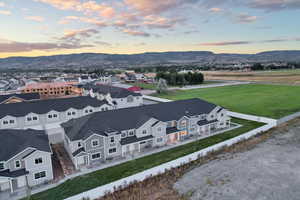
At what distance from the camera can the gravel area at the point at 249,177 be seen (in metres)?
14.5

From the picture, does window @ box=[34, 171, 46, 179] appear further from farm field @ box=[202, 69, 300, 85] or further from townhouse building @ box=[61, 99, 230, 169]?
farm field @ box=[202, 69, 300, 85]

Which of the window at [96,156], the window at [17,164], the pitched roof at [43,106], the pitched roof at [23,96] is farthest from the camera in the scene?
the pitched roof at [23,96]

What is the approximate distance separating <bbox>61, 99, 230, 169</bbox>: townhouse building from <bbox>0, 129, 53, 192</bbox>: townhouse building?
10.1ft

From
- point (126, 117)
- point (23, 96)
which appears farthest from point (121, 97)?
point (23, 96)

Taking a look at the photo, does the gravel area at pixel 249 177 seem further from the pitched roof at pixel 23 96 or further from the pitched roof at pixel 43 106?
the pitched roof at pixel 23 96

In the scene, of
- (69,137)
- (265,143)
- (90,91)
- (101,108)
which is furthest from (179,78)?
(69,137)

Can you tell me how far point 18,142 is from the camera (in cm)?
1809

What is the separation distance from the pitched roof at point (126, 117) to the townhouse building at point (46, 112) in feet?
24.6

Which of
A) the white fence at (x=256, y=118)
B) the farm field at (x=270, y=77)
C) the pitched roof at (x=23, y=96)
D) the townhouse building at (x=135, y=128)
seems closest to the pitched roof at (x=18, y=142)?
the townhouse building at (x=135, y=128)

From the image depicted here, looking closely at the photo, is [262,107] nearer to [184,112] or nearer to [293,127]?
[293,127]

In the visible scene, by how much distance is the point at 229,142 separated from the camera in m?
24.0

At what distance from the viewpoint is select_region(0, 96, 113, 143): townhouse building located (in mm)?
31359

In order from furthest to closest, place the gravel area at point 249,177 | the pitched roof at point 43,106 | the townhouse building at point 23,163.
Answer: the pitched roof at point 43,106, the townhouse building at point 23,163, the gravel area at point 249,177

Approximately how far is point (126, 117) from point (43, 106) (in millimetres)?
19636
